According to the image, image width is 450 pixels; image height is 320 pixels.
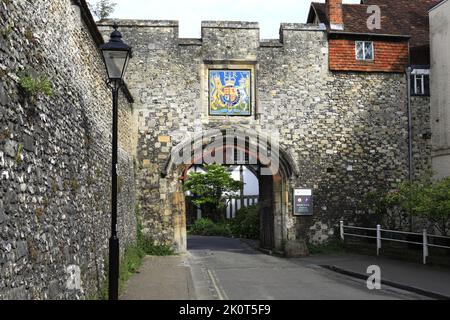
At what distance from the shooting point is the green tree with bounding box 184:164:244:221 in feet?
130

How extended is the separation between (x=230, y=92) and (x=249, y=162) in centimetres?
269

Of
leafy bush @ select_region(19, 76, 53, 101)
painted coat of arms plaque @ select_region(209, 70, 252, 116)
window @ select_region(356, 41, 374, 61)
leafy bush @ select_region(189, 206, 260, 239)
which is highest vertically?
window @ select_region(356, 41, 374, 61)

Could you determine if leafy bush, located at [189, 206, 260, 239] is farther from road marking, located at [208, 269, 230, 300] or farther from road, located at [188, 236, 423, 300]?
road marking, located at [208, 269, 230, 300]

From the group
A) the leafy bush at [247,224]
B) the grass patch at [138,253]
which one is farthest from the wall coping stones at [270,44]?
the leafy bush at [247,224]

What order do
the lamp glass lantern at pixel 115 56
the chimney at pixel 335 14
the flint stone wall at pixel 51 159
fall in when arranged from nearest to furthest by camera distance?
the flint stone wall at pixel 51 159, the lamp glass lantern at pixel 115 56, the chimney at pixel 335 14

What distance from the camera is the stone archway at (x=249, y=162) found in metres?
18.3

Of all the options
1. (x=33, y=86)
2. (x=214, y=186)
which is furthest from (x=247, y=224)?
(x=33, y=86)

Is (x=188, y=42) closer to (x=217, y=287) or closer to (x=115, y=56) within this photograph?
(x=217, y=287)

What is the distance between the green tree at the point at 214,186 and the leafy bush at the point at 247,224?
5.01 meters

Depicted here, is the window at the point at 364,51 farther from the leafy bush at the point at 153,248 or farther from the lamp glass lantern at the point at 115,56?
the lamp glass lantern at the point at 115,56

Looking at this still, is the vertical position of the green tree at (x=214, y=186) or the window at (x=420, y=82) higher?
the window at (x=420, y=82)

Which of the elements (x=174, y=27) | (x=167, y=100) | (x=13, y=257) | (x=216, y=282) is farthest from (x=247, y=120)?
(x=13, y=257)

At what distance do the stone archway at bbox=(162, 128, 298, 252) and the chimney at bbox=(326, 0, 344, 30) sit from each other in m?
4.85

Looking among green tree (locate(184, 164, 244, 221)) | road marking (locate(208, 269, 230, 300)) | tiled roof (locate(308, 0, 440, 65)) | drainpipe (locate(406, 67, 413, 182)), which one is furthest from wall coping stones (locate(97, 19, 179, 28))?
green tree (locate(184, 164, 244, 221))
